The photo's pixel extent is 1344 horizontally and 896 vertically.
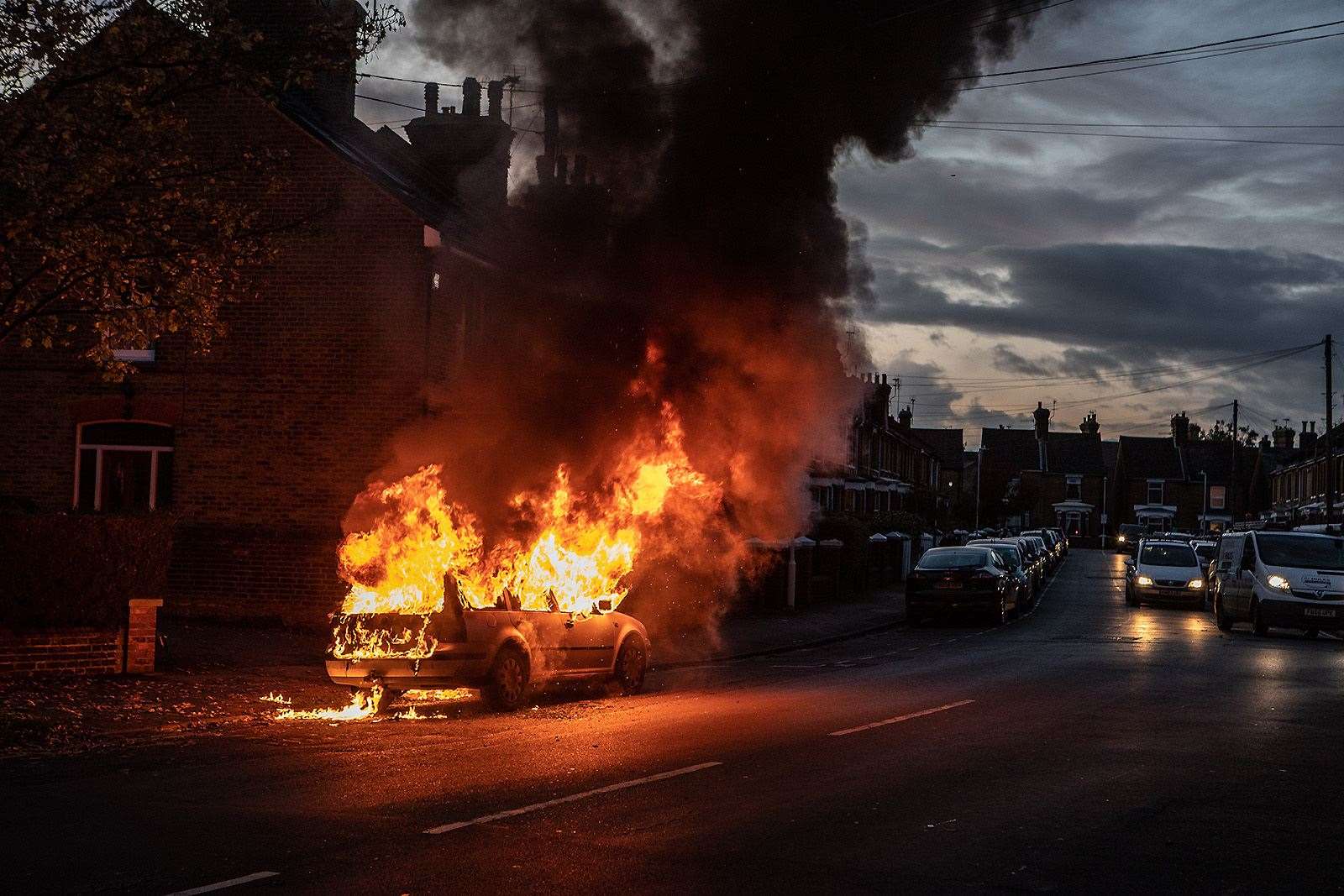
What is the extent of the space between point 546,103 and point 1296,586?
50.1 feet

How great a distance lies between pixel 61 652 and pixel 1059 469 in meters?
99.5

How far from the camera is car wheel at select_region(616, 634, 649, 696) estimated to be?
47.8 feet

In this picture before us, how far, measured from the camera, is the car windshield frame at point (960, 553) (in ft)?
86.7

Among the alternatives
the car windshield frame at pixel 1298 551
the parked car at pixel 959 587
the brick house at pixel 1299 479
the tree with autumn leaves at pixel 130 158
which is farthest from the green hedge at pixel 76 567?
the brick house at pixel 1299 479

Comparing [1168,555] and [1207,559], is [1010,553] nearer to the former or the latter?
[1168,555]

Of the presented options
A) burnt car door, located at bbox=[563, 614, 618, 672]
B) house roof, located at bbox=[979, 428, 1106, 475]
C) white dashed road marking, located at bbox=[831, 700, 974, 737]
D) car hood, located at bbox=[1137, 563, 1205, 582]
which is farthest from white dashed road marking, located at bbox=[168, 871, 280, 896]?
house roof, located at bbox=[979, 428, 1106, 475]

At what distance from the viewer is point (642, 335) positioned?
59.2 ft

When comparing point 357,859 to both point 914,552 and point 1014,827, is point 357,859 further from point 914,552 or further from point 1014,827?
point 914,552

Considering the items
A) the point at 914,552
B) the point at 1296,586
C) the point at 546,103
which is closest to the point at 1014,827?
the point at 546,103

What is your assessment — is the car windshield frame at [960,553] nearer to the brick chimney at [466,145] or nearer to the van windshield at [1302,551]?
the van windshield at [1302,551]

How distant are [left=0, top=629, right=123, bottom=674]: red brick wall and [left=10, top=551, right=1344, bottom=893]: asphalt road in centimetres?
331

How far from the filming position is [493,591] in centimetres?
1357

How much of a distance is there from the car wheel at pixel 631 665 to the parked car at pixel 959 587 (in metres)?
12.4

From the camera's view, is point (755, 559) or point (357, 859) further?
point (755, 559)
